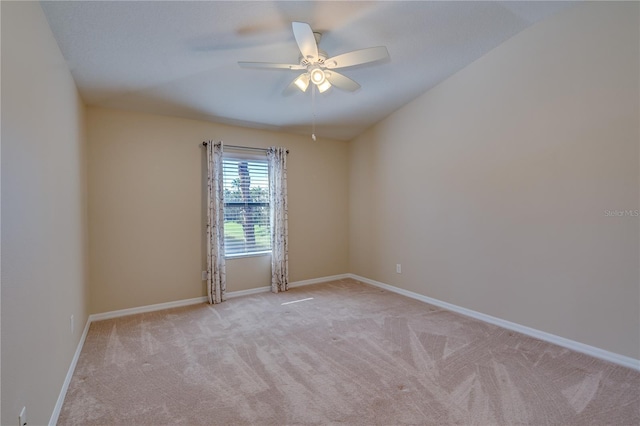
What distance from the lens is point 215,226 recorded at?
13.3 feet

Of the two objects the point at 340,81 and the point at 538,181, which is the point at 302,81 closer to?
the point at 340,81

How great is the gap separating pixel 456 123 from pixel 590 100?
126cm

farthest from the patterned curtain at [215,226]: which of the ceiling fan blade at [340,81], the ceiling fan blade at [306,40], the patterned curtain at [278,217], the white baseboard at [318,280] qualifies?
the ceiling fan blade at [306,40]

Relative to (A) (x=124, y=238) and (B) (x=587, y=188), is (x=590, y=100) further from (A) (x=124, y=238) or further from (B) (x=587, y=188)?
(A) (x=124, y=238)

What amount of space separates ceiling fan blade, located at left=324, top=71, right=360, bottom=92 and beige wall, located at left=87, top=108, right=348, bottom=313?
2.00 m

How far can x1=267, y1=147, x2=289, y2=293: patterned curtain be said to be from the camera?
455 cm

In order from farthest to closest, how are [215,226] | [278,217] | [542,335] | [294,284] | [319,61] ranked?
[294,284], [278,217], [215,226], [542,335], [319,61]

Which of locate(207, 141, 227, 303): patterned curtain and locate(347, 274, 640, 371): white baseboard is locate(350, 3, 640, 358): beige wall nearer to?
locate(347, 274, 640, 371): white baseboard

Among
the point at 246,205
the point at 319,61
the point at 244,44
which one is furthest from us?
the point at 246,205

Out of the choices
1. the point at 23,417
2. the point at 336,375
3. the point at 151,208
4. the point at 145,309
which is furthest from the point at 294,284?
the point at 23,417

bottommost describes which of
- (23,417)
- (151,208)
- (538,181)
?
(23,417)

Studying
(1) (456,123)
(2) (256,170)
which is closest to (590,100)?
(1) (456,123)

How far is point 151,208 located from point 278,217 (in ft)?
5.47

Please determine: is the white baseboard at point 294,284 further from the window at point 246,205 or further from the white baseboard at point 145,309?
the window at point 246,205
